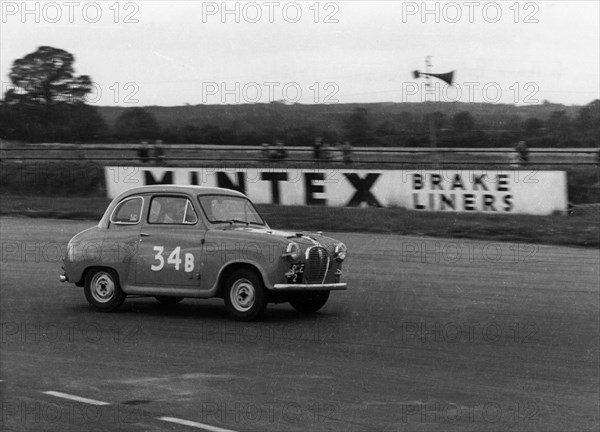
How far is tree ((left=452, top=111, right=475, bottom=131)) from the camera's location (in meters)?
47.3

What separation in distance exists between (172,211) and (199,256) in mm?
825

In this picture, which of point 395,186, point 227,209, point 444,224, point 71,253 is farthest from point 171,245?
point 395,186

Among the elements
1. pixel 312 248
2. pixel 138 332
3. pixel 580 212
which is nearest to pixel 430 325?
pixel 312 248

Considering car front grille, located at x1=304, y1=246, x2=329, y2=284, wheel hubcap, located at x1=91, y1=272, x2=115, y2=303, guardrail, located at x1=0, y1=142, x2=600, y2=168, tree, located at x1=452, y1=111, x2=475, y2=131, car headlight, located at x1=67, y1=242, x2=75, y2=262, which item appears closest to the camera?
car front grille, located at x1=304, y1=246, x2=329, y2=284

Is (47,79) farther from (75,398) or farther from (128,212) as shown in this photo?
(75,398)

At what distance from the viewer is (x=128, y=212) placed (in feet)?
38.6

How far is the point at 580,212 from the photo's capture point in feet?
75.0

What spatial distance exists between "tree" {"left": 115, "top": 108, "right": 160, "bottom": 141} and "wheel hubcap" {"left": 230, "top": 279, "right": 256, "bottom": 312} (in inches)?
1233

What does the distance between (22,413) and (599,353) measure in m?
5.25

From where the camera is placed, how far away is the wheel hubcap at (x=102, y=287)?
11648mm

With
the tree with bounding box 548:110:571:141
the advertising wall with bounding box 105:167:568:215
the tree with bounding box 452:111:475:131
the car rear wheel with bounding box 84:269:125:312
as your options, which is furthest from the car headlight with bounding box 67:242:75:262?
the tree with bounding box 452:111:475:131

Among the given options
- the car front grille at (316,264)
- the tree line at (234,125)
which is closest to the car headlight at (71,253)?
the car front grille at (316,264)

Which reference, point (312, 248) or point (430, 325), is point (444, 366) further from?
point (312, 248)

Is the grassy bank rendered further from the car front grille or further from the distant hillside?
the distant hillside
